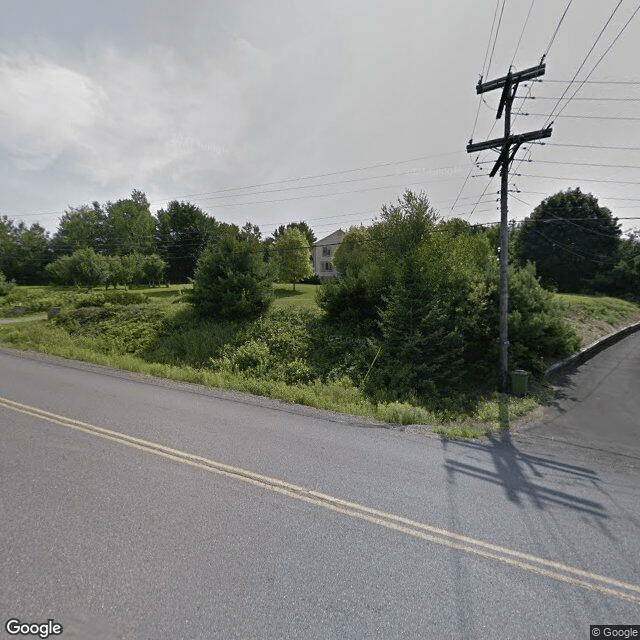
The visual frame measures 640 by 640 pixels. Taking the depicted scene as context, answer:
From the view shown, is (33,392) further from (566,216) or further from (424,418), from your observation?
(566,216)

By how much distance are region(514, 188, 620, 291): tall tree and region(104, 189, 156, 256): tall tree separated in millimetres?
59422

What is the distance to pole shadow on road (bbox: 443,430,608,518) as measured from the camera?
4000 mm

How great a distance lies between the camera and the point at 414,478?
4426 millimetres

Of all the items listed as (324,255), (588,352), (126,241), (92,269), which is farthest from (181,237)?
(588,352)

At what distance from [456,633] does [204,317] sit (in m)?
16.2

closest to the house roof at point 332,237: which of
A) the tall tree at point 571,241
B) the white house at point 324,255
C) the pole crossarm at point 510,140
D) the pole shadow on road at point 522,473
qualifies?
the white house at point 324,255

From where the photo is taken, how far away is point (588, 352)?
14070 mm

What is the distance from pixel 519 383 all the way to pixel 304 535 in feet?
30.1

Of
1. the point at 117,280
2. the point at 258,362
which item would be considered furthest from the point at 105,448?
the point at 117,280

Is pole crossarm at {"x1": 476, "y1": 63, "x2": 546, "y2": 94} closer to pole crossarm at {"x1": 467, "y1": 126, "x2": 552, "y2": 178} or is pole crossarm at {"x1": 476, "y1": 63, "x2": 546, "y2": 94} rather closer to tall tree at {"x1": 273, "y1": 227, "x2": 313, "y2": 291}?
pole crossarm at {"x1": 467, "y1": 126, "x2": 552, "y2": 178}

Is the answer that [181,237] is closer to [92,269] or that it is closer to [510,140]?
[92,269]

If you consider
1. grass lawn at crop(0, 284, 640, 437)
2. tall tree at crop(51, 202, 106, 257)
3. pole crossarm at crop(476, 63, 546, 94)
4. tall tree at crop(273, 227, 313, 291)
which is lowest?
grass lawn at crop(0, 284, 640, 437)

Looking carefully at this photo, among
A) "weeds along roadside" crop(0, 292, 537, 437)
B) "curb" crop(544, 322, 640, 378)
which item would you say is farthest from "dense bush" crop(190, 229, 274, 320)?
"curb" crop(544, 322, 640, 378)

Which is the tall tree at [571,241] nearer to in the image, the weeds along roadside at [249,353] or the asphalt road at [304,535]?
the weeds along roadside at [249,353]
